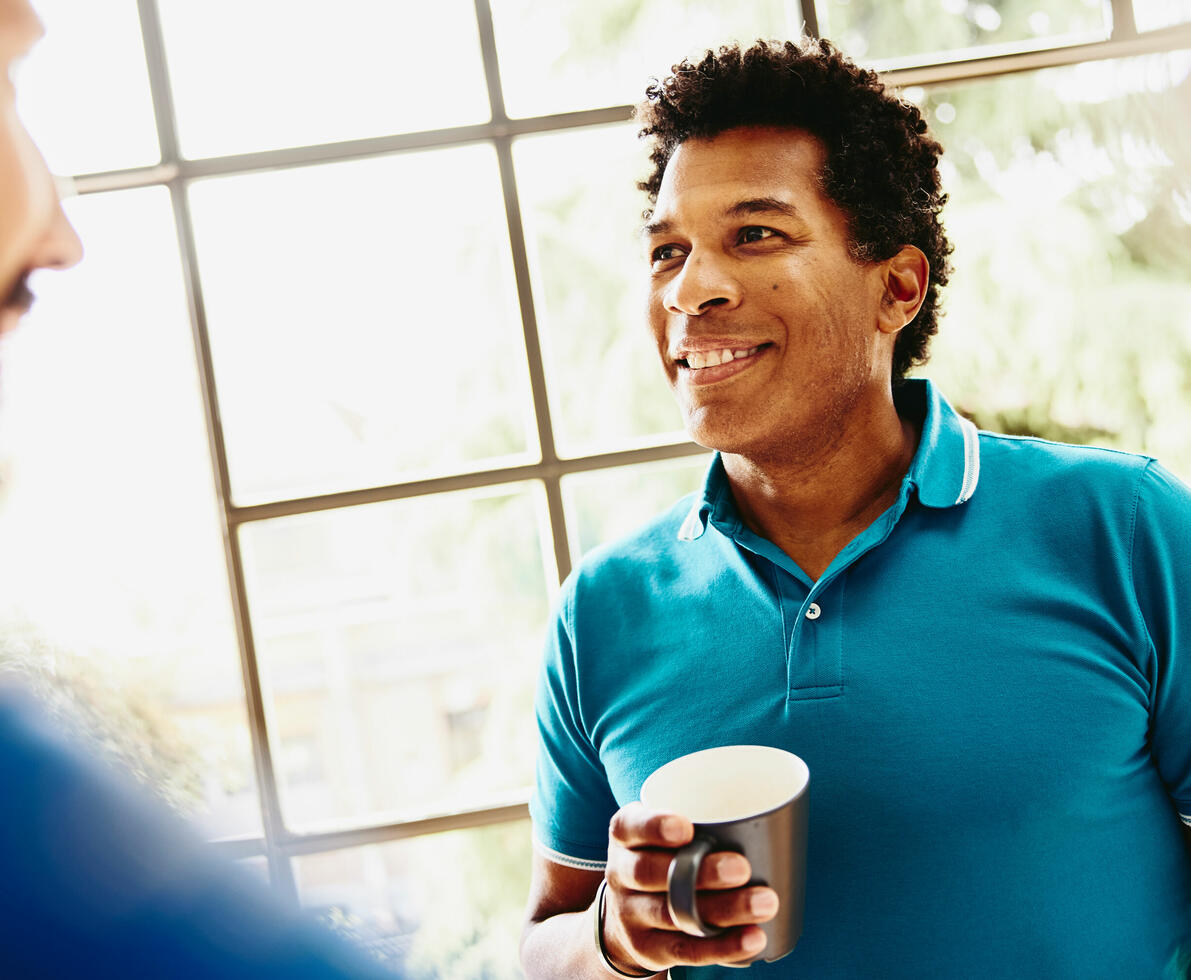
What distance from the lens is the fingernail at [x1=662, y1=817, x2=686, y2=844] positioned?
2.39 feet

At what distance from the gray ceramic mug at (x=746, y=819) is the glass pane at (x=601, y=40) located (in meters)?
1.10

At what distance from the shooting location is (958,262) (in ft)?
5.04

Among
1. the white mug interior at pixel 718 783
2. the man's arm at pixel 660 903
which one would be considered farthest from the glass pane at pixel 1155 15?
the man's arm at pixel 660 903

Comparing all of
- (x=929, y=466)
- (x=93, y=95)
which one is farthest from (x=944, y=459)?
(x=93, y=95)

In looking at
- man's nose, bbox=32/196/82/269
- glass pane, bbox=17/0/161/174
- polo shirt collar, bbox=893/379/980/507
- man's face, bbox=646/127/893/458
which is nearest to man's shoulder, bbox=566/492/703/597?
man's face, bbox=646/127/893/458

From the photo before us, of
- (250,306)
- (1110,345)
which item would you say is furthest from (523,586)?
(1110,345)

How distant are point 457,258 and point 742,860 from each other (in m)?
1.12

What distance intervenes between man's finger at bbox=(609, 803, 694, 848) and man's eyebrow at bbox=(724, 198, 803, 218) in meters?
0.64

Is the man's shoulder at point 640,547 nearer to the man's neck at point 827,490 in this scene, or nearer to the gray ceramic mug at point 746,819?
the man's neck at point 827,490

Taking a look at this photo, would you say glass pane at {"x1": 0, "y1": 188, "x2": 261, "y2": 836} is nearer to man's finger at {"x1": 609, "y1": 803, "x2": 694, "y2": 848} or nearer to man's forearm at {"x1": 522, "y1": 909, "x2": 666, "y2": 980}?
man's forearm at {"x1": 522, "y1": 909, "x2": 666, "y2": 980}

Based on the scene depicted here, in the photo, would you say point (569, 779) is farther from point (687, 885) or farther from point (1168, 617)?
point (1168, 617)

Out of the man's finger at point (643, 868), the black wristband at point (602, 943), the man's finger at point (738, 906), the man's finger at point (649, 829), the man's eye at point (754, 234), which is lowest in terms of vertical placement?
the black wristband at point (602, 943)

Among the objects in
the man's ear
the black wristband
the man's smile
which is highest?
the man's ear

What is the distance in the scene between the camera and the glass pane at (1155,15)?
4.93 feet
